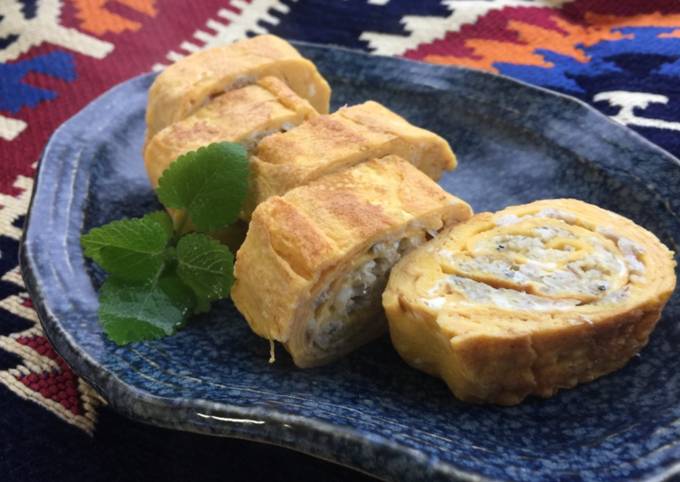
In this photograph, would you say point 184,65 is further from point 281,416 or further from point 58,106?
point 281,416

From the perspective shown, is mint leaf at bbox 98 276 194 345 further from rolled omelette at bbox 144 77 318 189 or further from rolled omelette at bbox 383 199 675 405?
rolled omelette at bbox 383 199 675 405

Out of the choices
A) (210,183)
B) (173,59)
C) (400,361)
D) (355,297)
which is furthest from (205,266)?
(173,59)

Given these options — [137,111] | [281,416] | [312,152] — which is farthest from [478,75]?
[281,416]

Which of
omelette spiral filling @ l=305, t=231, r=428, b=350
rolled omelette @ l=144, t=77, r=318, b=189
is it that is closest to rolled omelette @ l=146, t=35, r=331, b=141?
rolled omelette @ l=144, t=77, r=318, b=189

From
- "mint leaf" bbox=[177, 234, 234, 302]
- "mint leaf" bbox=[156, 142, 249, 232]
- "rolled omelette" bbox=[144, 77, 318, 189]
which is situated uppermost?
"rolled omelette" bbox=[144, 77, 318, 189]

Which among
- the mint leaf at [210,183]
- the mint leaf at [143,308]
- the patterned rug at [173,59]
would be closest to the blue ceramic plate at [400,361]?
the mint leaf at [143,308]

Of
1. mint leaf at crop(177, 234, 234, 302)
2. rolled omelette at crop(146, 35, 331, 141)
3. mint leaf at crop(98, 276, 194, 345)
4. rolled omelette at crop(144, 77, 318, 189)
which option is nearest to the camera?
mint leaf at crop(98, 276, 194, 345)

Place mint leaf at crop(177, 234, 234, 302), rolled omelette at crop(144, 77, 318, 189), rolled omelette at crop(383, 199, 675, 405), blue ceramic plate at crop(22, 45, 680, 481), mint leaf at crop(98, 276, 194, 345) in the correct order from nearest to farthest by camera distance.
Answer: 1. blue ceramic plate at crop(22, 45, 680, 481)
2. rolled omelette at crop(383, 199, 675, 405)
3. mint leaf at crop(98, 276, 194, 345)
4. mint leaf at crop(177, 234, 234, 302)
5. rolled omelette at crop(144, 77, 318, 189)

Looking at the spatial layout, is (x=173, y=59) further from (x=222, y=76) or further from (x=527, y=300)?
(x=527, y=300)
